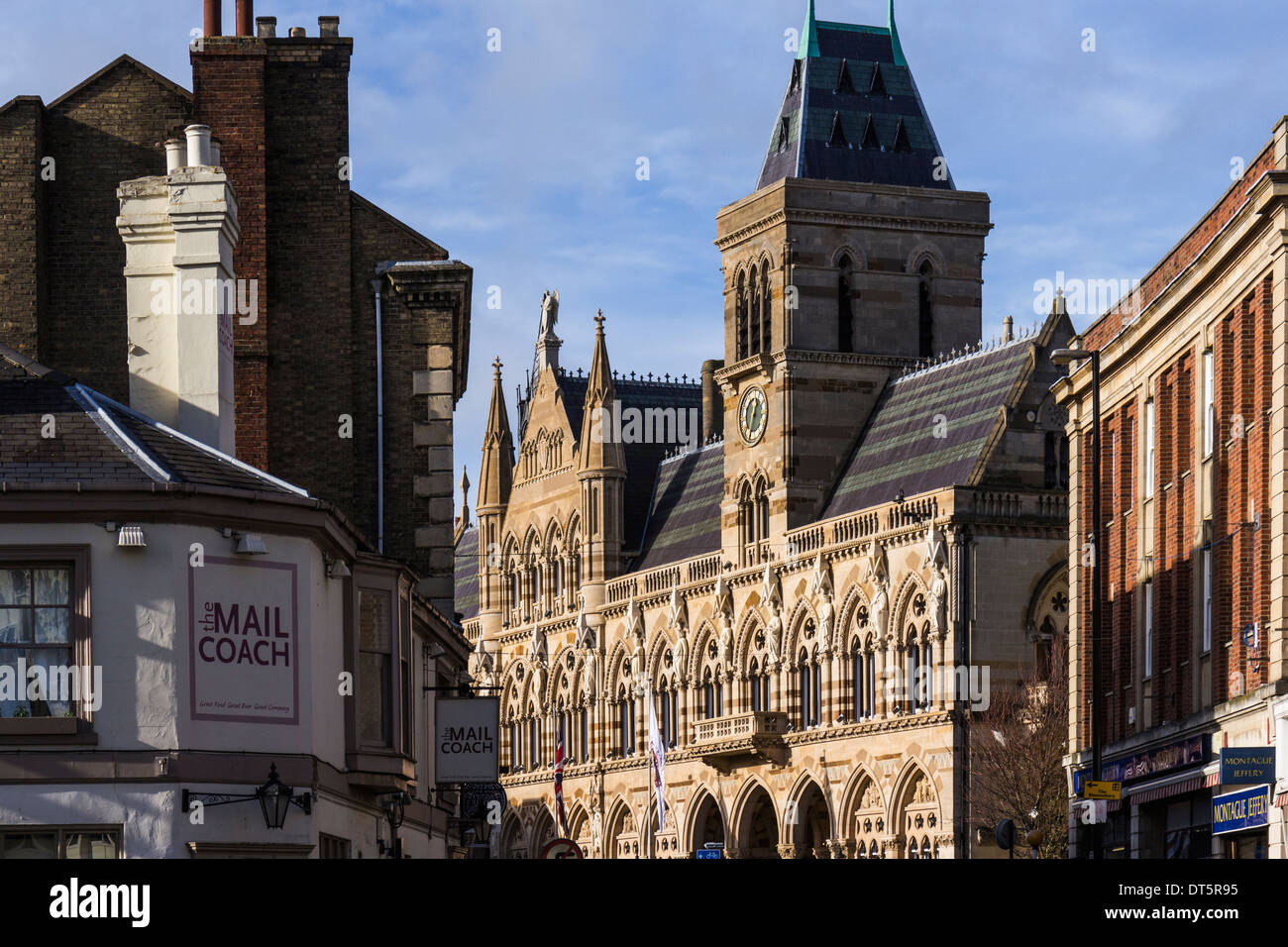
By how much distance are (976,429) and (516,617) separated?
1365 inches

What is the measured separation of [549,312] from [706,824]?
3107 cm

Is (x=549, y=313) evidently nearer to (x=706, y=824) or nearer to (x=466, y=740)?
(x=706, y=824)

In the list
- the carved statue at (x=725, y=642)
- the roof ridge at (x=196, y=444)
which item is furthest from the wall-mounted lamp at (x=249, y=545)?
the carved statue at (x=725, y=642)

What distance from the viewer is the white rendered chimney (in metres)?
31.3

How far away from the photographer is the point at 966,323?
86.1 metres

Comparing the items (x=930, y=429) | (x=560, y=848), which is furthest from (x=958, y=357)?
(x=560, y=848)

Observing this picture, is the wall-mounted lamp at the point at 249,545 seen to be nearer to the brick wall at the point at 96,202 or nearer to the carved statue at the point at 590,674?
the brick wall at the point at 96,202

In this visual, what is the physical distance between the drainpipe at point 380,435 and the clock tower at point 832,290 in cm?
4546

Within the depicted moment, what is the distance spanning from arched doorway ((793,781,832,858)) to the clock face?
12.4 m

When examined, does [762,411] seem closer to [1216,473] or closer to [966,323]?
[966,323]

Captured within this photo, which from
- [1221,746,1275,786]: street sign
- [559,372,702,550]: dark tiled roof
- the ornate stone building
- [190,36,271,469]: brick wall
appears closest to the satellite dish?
[1221,746,1275,786]: street sign

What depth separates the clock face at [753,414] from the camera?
86.8 m

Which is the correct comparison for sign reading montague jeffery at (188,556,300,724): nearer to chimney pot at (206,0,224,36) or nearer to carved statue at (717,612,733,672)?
chimney pot at (206,0,224,36)

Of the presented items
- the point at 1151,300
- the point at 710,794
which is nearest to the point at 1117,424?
the point at 1151,300
